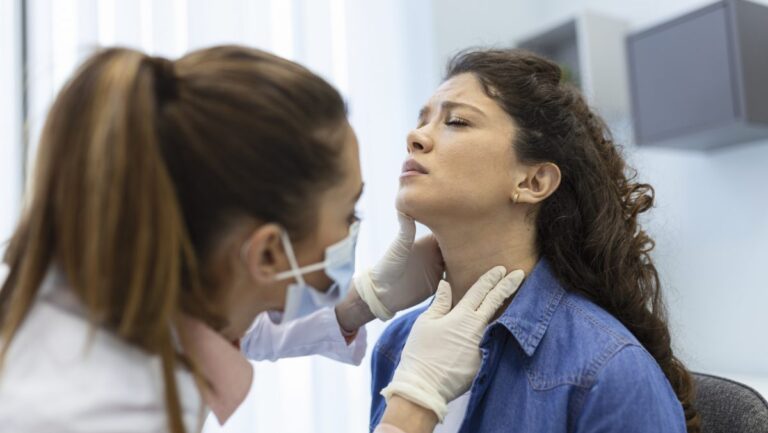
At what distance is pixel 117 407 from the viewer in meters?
0.66

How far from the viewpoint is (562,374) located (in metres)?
1.04

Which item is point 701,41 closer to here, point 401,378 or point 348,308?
point 348,308

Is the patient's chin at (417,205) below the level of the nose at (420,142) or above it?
below

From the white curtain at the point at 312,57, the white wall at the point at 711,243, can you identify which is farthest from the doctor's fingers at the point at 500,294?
the white curtain at the point at 312,57

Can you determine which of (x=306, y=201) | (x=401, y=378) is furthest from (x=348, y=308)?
(x=306, y=201)

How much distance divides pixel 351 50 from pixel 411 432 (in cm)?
160

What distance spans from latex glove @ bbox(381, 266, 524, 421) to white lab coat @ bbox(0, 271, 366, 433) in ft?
1.28

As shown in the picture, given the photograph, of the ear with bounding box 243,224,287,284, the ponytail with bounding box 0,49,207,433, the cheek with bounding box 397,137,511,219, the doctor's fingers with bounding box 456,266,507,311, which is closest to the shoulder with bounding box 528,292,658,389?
the doctor's fingers with bounding box 456,266,507,311

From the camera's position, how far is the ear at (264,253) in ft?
2.50

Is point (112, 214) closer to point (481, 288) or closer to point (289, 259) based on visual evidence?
point (289, 259)

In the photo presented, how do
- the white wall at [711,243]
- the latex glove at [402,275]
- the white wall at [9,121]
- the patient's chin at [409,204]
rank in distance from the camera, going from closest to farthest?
the patient's chin at [409,204], the latex glove at [402,275], the white wall at [9,121], the white wall at [711,243]

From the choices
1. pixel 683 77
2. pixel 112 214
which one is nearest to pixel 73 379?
pixel 112 214

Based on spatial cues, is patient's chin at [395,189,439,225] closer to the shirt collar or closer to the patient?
the patient

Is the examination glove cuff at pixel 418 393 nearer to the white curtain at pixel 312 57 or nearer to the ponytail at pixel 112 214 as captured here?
the ponytail at pixel 112 214
